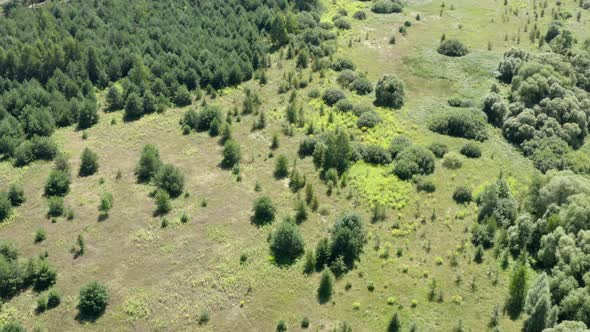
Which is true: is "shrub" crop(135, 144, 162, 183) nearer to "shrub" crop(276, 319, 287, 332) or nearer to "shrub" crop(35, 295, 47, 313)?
"shrub" crop(35, 295, 47, 313)

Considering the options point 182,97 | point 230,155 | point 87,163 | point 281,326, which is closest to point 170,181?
point 230,155

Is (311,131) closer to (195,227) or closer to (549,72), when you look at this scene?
(195,227)

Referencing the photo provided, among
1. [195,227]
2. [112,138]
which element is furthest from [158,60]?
[195,227]

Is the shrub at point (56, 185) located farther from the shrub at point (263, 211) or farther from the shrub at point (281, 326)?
the shrub at point (281, 326)

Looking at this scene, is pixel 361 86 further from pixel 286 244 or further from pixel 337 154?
pixel 286 244

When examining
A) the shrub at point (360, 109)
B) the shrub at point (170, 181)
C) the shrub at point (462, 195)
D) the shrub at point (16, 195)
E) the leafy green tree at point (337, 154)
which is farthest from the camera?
the shrub at point (360, 109)

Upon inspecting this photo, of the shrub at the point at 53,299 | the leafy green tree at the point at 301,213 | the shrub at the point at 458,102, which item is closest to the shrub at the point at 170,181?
the leafy green tree at the point at 301,213
